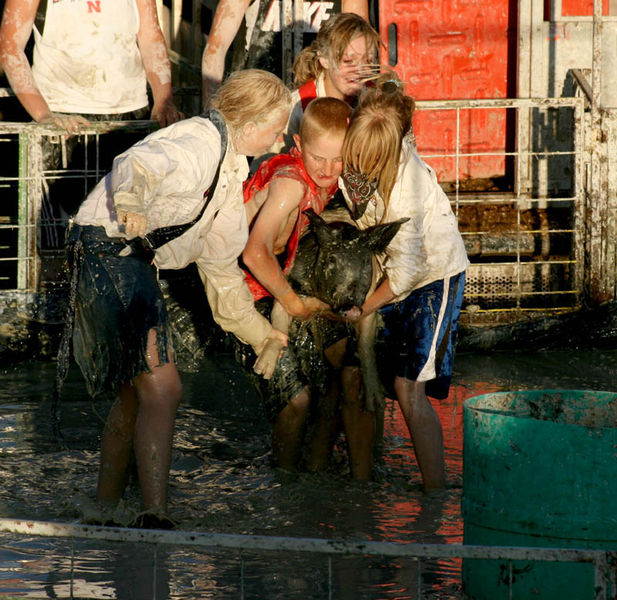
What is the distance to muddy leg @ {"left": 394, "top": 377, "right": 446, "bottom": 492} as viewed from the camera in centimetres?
491

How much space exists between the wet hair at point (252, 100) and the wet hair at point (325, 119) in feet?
0.86

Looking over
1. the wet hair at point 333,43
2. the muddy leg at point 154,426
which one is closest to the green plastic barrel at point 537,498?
the muddy leg at point 154,426

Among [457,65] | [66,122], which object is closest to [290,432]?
[66,122]

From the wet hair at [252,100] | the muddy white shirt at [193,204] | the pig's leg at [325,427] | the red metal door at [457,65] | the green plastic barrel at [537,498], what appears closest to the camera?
the green plastic barrel at [537,498]

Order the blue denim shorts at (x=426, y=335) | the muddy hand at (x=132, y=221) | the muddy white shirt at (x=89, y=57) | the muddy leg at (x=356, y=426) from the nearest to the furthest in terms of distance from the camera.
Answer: the muddy hand at (x=132, y=221) → the blue denim shorts at (x=426, y=335) → the muddy leg at (x=356, y=426) → the muddy white shirt at (x=89, y=57)

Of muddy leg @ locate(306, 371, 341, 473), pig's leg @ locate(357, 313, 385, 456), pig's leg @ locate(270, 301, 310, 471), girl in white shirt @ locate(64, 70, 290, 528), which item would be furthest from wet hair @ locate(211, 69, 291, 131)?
muddy leg @ locate(306, 371, 341, 473)

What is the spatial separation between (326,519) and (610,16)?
24.5ft

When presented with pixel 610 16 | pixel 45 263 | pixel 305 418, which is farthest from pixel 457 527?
pixel 610 16

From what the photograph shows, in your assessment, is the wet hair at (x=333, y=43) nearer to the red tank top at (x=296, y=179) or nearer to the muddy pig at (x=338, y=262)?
the red tank top at (x=296, y=179)

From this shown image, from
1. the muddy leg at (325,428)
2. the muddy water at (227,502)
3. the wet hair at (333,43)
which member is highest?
the wet hair at (333,43)

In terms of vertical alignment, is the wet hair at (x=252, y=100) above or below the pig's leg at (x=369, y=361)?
above

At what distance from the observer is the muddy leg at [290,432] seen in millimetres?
4949

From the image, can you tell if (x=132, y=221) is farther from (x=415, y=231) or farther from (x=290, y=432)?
(x=290, y=432)

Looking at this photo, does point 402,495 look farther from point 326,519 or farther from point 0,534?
point 0,534
